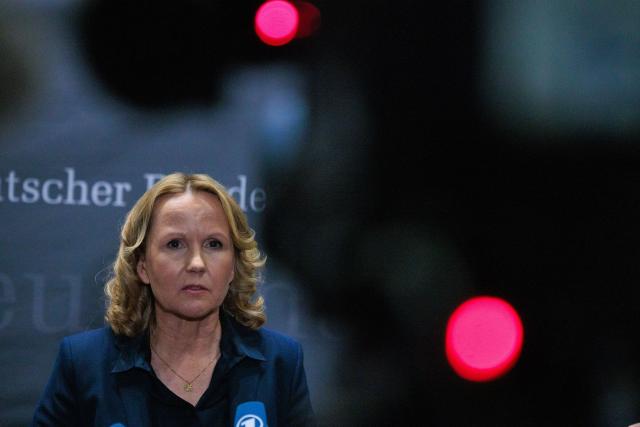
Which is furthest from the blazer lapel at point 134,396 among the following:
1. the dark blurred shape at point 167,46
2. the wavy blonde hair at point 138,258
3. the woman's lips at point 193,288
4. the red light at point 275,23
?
the red light at point 275,23

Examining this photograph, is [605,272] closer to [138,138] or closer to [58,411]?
[138,138]

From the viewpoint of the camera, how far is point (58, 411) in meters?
1.71

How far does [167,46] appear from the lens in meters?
2.73

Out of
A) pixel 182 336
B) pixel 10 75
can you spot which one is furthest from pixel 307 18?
pixel 182 336

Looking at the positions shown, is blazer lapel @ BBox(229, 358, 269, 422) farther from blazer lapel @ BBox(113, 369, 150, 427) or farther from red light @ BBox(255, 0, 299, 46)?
red light @ BBox(255, 0, 299, 46)

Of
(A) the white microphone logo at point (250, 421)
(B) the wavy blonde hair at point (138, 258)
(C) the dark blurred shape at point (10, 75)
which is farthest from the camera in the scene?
(C) the dark blurred shape at point (10, 75)

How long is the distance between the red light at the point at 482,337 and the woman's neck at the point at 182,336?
50.4 inches

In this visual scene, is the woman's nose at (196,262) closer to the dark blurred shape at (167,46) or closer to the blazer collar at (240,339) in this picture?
the blazer collar at (240,339)

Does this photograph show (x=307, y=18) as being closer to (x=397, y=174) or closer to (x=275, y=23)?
(x=275, y=23)

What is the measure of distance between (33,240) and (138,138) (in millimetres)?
487

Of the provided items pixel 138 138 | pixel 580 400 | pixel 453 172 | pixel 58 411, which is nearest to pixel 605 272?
pixel 580 400

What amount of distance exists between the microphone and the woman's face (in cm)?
21

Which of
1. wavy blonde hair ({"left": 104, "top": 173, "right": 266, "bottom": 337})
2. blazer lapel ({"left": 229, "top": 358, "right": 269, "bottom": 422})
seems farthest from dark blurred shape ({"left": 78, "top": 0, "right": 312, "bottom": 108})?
blazer lapel ({"left": 229, "top": 358, "right": 269, "bottom": 422})

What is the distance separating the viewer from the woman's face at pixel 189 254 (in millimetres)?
1662
